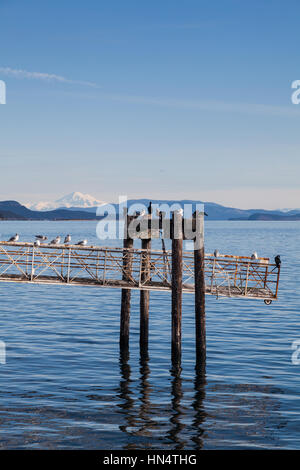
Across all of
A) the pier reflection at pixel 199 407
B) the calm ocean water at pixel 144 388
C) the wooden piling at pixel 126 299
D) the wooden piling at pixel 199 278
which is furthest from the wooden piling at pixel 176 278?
the wooden piling at pixel 126 299

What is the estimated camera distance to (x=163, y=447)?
17.3m

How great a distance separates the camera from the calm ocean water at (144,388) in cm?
1828

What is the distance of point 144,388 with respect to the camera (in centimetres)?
2331

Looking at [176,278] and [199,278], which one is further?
[199,278]

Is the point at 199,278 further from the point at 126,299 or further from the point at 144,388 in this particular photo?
the point at 144,388

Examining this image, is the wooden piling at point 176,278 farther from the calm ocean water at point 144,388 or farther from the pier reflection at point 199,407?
the calm ocean water at point 144,388

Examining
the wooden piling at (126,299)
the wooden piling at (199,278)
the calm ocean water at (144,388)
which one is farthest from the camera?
the wooden piling at (126,299)

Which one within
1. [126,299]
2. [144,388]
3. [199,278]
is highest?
[199,278]

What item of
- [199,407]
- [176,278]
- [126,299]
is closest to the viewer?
[199,407]

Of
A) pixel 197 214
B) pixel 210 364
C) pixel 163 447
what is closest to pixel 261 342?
pixel 210 364

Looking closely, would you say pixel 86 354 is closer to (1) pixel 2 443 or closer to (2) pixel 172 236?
(2) pixel 172 236

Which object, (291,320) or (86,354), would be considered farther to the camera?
(291,320)

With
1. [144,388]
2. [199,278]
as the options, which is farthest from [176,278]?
[144,388]

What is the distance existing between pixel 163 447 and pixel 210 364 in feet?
32.9
